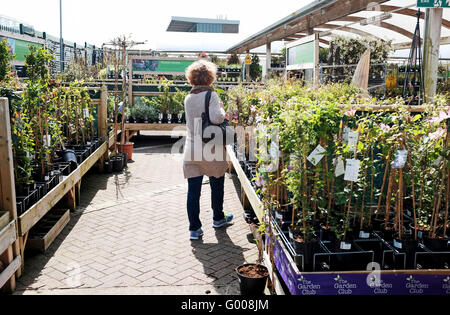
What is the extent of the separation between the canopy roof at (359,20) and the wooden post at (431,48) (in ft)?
0.90

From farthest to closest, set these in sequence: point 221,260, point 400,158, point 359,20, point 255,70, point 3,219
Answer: point 255,70 → point 359,20 → point 221,260 → point 3,219 → point 400,158

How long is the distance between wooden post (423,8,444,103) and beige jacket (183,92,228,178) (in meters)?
2.43

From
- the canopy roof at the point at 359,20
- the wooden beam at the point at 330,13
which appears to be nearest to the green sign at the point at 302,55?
the canopy roof at the point at 359,20

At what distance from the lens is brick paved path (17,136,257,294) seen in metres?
3.41

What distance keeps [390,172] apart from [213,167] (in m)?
1.78

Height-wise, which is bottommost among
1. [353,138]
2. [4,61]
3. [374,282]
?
[374,282]

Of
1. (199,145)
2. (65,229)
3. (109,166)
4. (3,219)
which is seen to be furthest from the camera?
(109,166)

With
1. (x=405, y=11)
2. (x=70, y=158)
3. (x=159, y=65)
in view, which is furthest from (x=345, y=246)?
(x=159, y=65)

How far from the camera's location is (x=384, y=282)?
2742 millimetres

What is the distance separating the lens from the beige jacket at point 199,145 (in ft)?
13.7

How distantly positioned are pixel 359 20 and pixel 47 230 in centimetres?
885

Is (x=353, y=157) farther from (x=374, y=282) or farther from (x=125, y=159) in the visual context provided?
(x=125, y=159)

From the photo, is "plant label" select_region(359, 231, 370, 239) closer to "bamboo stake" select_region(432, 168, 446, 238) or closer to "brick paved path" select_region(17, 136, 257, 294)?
"bamboo stake" select_region(432, 168, 446, 238)

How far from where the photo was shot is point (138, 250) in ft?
13.5
